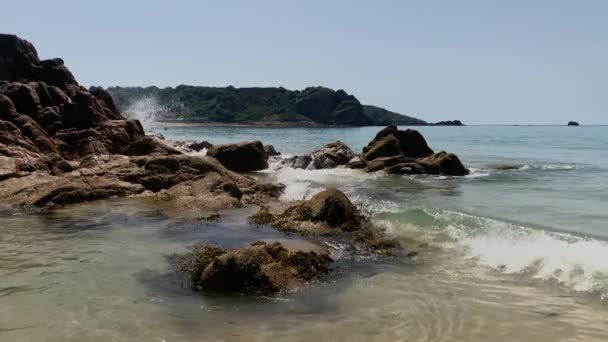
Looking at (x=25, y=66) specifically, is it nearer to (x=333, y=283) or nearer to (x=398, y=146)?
(x=398, y=146)

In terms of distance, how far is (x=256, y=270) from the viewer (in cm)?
922

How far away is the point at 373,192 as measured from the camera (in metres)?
23.2

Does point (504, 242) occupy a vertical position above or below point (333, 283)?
above

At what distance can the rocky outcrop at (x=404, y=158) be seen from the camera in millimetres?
31469

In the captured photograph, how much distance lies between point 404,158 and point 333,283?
24.2 metres

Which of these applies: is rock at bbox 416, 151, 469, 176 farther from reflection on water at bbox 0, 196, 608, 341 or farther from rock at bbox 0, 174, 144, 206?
reflection on water at bbox 0, 196, 608, 341

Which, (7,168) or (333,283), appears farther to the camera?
(7,168)

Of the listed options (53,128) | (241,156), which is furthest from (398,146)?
(53,128)

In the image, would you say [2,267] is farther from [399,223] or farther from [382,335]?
[399,223]

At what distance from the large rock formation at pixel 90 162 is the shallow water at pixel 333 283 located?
1.71 metres

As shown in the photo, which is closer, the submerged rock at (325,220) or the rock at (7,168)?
the submerged rock at (325,220)

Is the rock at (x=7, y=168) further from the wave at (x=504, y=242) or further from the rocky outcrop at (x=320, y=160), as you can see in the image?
the rocky outcrop at (x=320, y=160)

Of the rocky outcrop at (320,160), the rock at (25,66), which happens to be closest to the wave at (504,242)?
the rocky outcrop at (320,160)

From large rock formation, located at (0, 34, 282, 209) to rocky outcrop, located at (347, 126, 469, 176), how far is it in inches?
283
